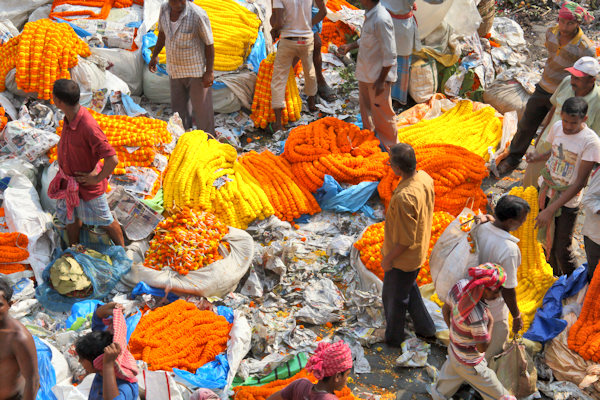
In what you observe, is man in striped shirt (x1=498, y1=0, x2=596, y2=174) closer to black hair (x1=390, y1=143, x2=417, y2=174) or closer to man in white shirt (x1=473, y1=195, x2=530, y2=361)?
black hair (x1=390, y1=143, x2=417, y2=174)

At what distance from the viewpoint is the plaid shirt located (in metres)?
6.90

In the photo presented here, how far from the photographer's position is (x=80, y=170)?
5.34 m

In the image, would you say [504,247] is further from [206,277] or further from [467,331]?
[206,277]

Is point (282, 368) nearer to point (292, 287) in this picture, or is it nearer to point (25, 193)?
point (292, 287)

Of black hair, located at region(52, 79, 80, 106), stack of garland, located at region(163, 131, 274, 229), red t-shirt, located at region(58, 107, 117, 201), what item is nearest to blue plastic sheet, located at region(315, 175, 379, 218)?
stack of garland, located at region(163, 131, 274, 229)

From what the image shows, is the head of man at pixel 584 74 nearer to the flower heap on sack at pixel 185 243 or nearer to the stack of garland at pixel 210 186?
the stack of garland at pixel 210 186

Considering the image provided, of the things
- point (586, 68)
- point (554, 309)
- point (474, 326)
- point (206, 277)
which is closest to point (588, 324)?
point (554, 309)

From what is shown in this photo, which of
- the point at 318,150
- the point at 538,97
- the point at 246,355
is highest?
the point at 538,97

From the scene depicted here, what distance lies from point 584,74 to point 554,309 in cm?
201

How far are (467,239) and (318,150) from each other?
8.59 feet

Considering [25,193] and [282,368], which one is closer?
[282,368]

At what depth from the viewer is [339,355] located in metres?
3.44

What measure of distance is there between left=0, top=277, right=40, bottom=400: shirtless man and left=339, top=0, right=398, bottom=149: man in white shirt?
14.7ft

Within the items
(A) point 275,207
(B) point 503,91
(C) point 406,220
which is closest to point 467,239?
(C) point 406,220
